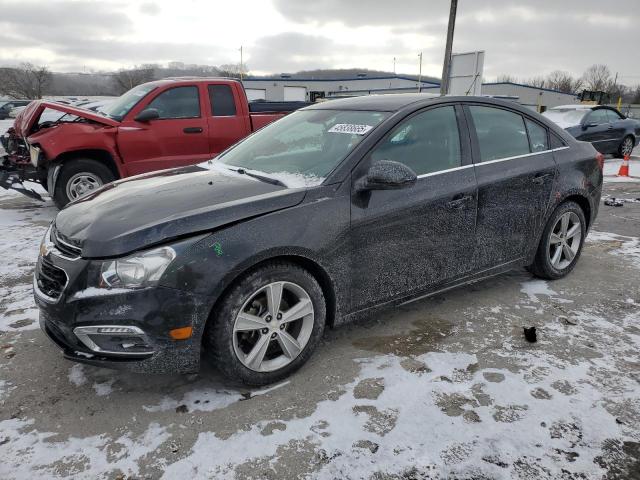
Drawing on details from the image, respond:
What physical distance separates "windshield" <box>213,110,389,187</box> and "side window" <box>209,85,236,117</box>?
3483mm

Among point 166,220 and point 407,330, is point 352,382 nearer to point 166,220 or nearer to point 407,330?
point 407,330

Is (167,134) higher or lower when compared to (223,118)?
lower

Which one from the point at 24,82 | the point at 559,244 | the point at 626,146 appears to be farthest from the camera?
the point at 24,82

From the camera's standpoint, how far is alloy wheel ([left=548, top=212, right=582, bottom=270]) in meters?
4.24

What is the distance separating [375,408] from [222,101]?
5823 mm

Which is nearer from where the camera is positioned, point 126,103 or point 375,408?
point 375,408

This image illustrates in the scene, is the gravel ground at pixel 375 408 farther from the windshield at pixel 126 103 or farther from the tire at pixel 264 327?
the windshield at pixel 126 103

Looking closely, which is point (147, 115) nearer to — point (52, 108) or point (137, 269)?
point (52, 108)

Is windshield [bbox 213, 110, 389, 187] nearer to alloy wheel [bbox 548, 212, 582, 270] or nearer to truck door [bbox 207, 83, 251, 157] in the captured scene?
alloy wheel [bbox 548, 212, 582, 270]

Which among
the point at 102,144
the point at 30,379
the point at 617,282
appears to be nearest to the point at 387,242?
the point at 30,379

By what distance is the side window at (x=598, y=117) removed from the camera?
1313 cm

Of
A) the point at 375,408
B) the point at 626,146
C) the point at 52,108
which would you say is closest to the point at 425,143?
the point at 375,408

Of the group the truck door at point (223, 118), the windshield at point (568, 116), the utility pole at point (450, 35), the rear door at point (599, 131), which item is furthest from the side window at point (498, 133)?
the utility pole at point (450, 35)

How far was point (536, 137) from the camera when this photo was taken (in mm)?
4074
